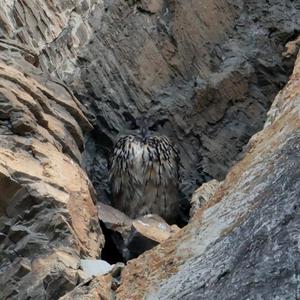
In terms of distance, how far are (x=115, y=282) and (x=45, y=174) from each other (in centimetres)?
123

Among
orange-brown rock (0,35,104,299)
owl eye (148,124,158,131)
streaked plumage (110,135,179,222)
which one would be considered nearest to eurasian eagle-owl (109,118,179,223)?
streaked plumage (110,135,179,222)

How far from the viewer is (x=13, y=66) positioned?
7066mm

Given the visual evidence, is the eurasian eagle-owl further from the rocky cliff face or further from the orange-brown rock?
the orange-brown rock

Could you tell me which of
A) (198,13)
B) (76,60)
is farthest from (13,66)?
(198,13)

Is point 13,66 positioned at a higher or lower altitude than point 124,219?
higher

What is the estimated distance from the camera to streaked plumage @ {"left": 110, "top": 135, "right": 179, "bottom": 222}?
7824 mm

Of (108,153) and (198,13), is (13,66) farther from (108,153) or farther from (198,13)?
(198,13)

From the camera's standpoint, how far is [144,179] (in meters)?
7.84

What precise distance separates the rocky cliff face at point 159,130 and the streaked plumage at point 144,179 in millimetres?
303

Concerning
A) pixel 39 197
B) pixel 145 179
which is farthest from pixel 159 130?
pixel 39 197

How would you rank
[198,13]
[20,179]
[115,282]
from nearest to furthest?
[115,282]
[20,179]
[198,13]

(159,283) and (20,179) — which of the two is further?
(20,179)

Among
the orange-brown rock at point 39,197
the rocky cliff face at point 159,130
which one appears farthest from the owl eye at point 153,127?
the orange-brown rock at point 39,197

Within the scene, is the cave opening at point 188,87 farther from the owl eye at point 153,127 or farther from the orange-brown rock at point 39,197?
the orange-brown rock at point 39,197
